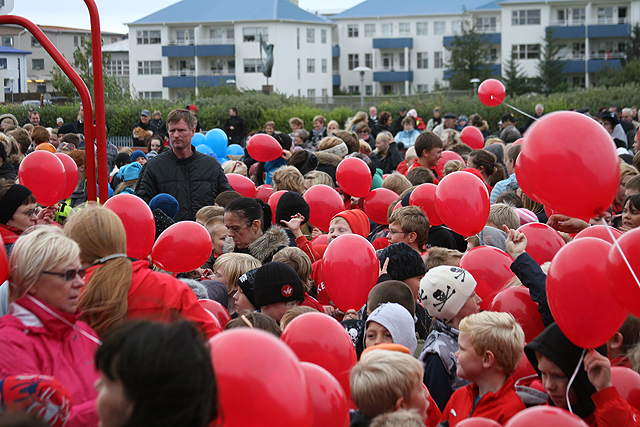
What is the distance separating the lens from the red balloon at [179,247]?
4066mm

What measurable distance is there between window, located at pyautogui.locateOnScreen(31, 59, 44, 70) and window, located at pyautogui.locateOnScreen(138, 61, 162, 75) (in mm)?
32983

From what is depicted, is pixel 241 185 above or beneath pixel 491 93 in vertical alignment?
beneath

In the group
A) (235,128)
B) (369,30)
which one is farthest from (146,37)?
(235,128)

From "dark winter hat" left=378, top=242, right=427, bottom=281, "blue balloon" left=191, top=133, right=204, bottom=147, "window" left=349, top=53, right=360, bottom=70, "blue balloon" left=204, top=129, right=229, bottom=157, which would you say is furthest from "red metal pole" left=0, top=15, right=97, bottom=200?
"window" left=349, top=53, right=360, bottom=70

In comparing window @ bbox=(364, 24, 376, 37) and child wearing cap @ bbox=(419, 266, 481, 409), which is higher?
window @ bbox=(364, 24, 376, 37)

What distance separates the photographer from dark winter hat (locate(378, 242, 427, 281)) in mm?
4367

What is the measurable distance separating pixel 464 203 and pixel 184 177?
9.19 feet

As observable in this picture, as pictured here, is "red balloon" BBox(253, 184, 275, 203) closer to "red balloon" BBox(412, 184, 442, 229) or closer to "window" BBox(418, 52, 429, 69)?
"red balloon" BBox(412, 184, 442, 229)

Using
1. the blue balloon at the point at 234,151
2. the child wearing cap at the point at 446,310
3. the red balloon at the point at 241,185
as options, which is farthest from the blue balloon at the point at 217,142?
the child wearing cap at the point at 446,310

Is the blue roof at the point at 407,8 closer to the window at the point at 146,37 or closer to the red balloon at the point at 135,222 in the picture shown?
the window at the point at 146,37

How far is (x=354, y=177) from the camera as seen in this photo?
22.7ft

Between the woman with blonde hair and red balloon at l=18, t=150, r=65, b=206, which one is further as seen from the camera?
red balloon at l=18, t=150, r=65, b=206

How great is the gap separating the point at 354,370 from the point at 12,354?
1290mm

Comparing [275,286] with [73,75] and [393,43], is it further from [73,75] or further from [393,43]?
[393,43]
